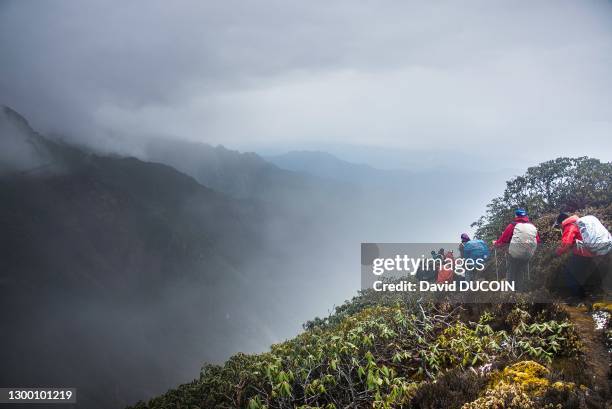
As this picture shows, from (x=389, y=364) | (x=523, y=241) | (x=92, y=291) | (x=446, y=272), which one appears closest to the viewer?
(x=389, y=364)

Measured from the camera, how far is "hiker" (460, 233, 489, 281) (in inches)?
430

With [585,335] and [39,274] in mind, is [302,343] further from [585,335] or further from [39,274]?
[39,274]

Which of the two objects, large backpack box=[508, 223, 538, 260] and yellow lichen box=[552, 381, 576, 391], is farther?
large backpack box=[508, 223, 538, 260]

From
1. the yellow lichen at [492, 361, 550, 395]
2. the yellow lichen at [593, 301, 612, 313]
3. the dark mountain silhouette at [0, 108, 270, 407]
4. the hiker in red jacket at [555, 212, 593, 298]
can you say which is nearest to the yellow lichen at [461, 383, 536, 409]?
the yellow lichen at [492, 361, 550, 395]

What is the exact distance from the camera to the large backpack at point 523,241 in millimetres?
9164

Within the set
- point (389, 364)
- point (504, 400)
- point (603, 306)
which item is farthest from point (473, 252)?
point (504, 400)

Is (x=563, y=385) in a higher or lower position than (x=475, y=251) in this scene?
lower

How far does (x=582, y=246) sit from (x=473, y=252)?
309cm

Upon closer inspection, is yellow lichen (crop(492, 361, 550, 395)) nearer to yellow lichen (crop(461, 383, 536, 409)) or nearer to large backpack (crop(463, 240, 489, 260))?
yellow lichen (crop(461, 383, 536, 409))

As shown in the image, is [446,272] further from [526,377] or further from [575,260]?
[526,377]

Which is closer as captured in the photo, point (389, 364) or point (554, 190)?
point (389, 364)

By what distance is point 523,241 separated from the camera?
9.16 m

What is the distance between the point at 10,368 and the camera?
106m

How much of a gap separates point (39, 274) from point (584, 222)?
549 ft
